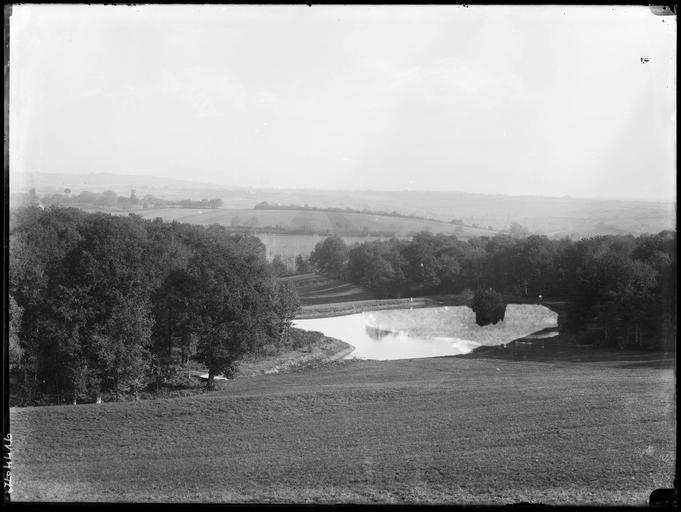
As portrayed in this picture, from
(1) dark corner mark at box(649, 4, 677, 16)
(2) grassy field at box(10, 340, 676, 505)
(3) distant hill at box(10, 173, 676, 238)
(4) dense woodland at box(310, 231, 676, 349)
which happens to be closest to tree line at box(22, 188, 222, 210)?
(3) distant hill at box(10, 173, 676, 238)

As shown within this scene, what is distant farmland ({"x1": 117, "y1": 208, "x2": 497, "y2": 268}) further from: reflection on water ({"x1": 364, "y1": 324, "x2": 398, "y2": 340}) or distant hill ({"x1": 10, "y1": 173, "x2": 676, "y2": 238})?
reflection on water ({"x1": 364, "y1": 324, "x2": 398, "y2": 340})

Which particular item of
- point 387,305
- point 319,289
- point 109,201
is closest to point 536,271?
point 387,305

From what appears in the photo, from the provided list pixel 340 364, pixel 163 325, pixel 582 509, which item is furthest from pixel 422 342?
pixel 163 325

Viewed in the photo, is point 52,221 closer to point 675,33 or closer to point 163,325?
point 163,325

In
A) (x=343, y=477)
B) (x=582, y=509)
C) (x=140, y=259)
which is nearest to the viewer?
(x=582, y=509)

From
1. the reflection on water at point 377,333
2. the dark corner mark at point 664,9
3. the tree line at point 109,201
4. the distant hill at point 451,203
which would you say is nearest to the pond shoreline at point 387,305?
the reflection on water at point 377,333
